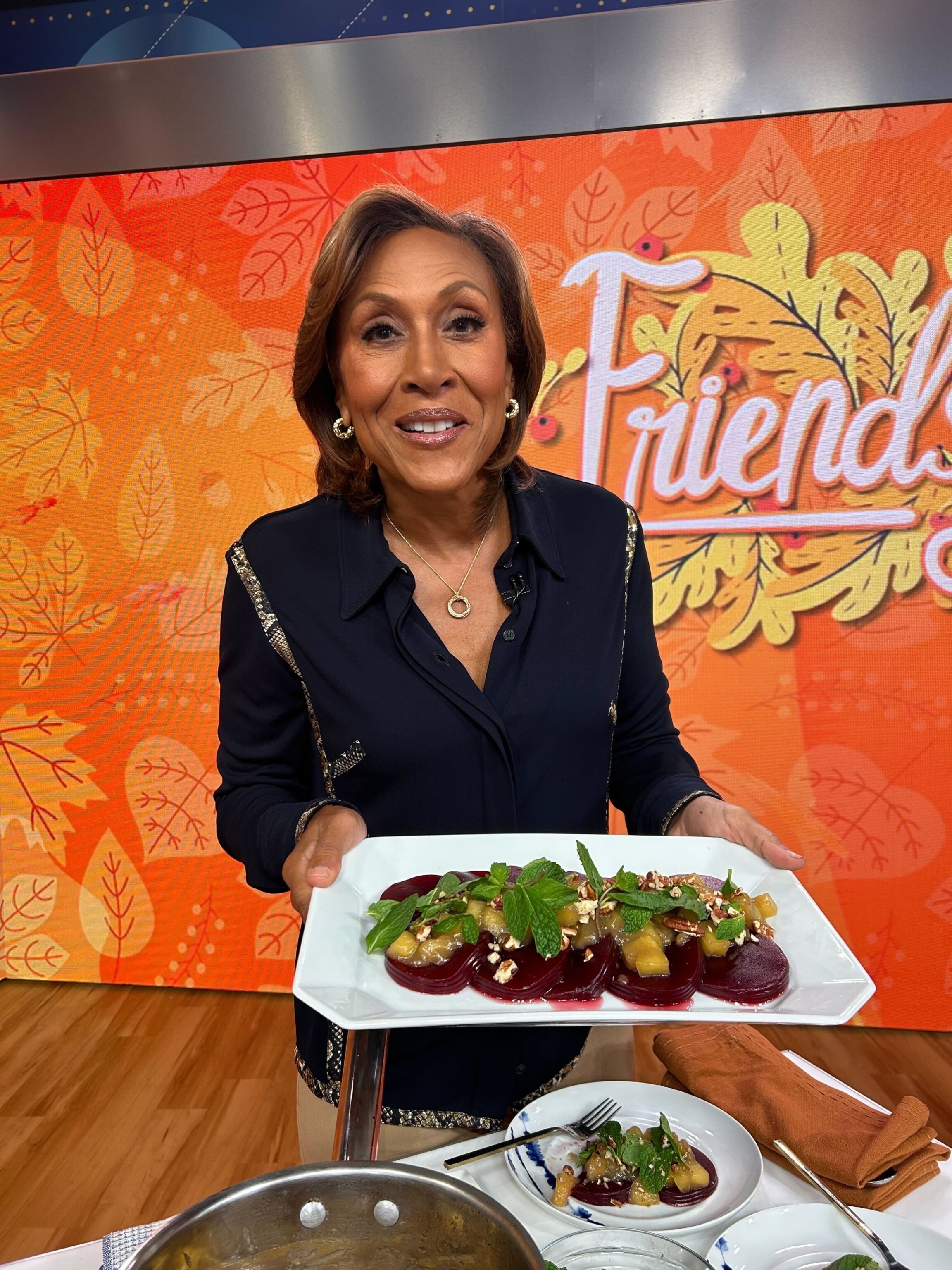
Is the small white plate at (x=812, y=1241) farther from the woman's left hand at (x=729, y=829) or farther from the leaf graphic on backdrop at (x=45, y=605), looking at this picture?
the leaf graphic on backdrop at (x=45, y=605)

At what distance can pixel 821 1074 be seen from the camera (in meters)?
1.46

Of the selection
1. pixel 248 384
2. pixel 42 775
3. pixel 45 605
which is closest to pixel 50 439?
pixel 45 605

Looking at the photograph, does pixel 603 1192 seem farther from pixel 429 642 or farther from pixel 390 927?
pixel 429 642

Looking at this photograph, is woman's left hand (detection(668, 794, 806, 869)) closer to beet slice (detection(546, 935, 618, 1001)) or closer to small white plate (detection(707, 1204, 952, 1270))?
beet slice (detection(546, 935, 618, 1001))

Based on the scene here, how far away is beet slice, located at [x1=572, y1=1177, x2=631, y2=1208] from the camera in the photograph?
106 cm

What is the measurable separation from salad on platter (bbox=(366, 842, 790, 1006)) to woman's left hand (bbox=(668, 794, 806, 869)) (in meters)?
0.06

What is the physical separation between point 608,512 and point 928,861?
2219 mm

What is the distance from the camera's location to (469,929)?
1.23 metres

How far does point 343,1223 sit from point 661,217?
10.3 feet

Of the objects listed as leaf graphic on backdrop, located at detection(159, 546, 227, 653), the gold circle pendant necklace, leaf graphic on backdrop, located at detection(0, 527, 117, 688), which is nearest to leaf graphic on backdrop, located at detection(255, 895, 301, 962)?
leaf graphic on backdrop, located at detection(159, 546, 227, 653)

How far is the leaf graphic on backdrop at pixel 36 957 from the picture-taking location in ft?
12.5

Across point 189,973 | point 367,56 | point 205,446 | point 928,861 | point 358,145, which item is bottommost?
point 189,973

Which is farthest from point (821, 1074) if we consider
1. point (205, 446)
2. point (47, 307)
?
point (47, 307)

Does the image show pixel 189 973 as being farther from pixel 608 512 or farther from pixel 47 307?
pixel 608 512
